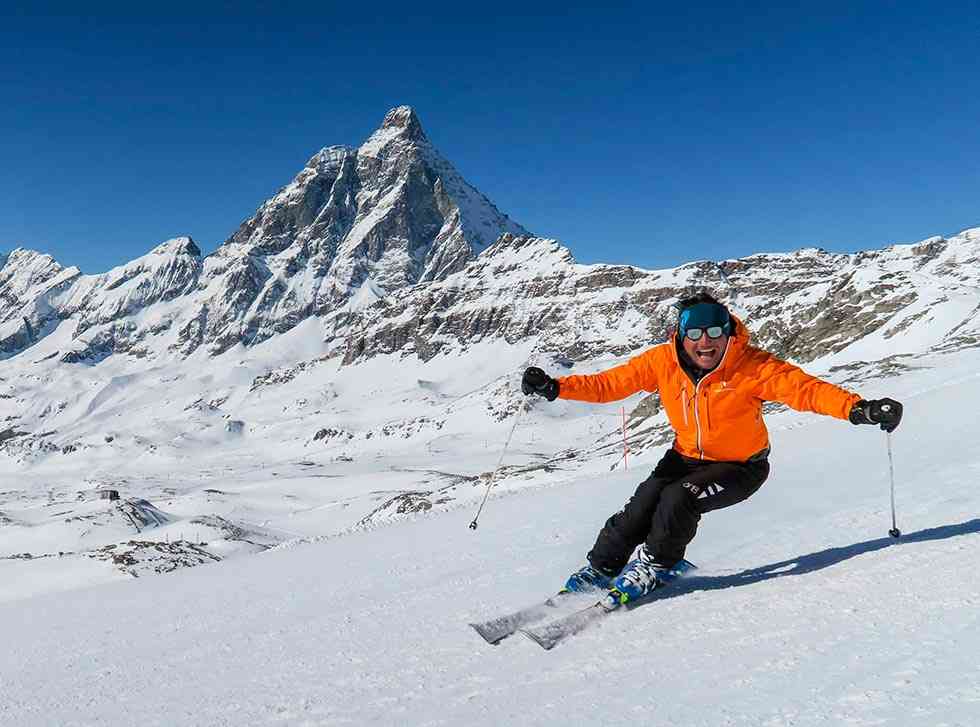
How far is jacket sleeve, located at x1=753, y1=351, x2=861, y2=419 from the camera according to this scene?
5.05 metres

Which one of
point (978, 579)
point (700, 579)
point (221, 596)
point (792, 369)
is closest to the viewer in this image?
point (978, 579)

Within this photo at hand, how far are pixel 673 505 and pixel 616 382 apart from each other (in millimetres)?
1264

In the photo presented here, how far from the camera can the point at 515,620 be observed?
16.3ft

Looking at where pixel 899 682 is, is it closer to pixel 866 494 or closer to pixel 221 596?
pixel 866 494

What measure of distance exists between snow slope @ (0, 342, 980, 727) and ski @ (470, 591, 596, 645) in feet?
0.38

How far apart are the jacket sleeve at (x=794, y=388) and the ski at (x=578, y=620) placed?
157 cm

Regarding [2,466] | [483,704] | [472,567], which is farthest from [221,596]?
[2,466]

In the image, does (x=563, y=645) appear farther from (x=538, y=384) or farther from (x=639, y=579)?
(x=538, y=384)

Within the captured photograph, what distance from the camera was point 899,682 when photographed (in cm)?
310

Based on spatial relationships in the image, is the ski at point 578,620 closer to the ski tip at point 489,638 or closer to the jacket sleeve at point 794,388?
the ski tip at point 489,638

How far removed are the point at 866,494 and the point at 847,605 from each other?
4.22 metres

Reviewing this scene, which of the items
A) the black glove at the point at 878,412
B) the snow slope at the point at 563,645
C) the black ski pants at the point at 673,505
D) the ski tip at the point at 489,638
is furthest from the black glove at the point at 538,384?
the black glove at the point at 878,412

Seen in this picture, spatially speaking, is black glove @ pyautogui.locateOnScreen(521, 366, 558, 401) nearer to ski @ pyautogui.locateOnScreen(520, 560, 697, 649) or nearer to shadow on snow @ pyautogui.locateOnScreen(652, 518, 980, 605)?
ski @ pyautogui.locateOnScreen(520, 560, 697, 649)

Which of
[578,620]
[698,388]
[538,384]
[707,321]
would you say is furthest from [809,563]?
[538,384]
